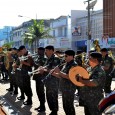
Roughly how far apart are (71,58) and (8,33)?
84.1 meters

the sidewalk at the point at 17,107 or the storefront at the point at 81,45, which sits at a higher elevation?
the storefront at the point at 81,45

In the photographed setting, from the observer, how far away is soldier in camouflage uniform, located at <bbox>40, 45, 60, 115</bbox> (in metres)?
7.52

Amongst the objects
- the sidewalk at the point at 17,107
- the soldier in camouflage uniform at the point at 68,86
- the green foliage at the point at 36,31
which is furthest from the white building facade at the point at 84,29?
the soldier in camouflage uniform at the point at 68,86

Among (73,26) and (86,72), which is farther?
(73,26)

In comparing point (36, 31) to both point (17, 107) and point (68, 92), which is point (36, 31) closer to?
point (17, 107)

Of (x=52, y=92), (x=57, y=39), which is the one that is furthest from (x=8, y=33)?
(x=52, y=92)

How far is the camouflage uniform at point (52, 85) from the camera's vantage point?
752 cm

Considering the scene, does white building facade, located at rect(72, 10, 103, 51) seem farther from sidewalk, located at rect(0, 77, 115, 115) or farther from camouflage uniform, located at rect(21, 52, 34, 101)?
camouflage uniform, located at rect(21, 52, 34, 101)

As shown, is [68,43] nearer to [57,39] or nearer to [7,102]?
[57,39]

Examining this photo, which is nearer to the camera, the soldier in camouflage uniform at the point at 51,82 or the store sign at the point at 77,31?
the soldier in camouflage uniform at the point at 51,82

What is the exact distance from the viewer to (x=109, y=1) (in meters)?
33.8

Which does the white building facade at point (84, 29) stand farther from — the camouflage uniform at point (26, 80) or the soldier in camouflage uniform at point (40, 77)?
the soldier in camouflage uniform at point (40, 77)

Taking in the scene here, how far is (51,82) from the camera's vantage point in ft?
24.6

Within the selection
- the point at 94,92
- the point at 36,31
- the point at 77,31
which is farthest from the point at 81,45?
the point at 94,92
